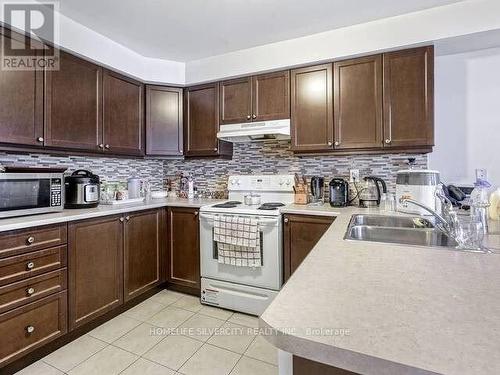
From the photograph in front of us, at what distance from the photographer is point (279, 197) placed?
267 cm

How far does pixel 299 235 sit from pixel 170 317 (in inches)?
48.6

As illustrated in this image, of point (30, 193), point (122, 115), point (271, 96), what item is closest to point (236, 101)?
point (271, 96)

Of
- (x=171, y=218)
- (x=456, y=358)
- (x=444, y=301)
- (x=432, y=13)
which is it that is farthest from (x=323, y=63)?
(x=456, y=358)

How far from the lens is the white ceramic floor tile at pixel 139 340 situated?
5.92 feet

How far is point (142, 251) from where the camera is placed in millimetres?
2428

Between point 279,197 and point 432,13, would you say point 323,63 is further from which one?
point 279,197

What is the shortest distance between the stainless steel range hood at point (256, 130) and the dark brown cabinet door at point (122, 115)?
83 centimetres

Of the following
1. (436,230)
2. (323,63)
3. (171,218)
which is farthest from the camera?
(171,218)

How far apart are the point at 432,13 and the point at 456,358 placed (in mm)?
2360

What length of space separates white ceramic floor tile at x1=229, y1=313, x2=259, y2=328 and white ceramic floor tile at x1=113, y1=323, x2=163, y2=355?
0.57 meters

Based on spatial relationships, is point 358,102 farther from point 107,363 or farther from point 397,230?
point 107,363

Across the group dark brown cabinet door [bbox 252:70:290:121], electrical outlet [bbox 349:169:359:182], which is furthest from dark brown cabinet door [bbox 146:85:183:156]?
electrical outlet [bbox 349:169:359:182]

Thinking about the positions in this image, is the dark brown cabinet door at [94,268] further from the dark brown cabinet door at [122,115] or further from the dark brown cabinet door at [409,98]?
the dark brown cabinet door at [409,98]

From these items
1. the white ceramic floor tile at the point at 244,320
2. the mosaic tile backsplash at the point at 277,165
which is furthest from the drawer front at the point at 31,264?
the mosaic tile backsplash at the point at 277,165
